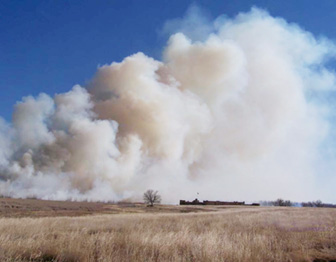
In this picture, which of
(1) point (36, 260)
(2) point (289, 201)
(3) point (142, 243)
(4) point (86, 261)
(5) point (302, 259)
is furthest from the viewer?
(2) point (289, 201)

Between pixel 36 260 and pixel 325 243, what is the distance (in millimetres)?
10809

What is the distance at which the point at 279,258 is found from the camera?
7895mm

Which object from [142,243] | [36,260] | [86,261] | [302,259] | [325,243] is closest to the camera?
[86,261]

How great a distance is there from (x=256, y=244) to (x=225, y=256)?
257 cm

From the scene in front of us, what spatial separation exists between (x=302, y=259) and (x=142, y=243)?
5240 millimetres

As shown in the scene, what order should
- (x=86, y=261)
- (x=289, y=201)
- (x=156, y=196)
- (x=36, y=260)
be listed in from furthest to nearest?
(x=289, y=201)
(x=156, y=196)
(x=36, y=260)
(x=86, y=261)

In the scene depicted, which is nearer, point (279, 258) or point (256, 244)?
point (279, 258)

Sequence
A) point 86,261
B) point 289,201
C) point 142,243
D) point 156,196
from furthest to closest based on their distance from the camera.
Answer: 1. point 289,201
2. point 156,196
3. point 142,243
4. point 86,261

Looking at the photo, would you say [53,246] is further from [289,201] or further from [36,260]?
[289,201]

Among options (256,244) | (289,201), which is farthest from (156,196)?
(256,244)

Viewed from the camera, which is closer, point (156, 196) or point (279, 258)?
point (279, 258)

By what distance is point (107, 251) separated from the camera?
773 cm

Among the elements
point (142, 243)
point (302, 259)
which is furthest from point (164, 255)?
point (302, 259)

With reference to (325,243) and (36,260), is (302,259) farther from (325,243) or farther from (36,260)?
(36,260)
